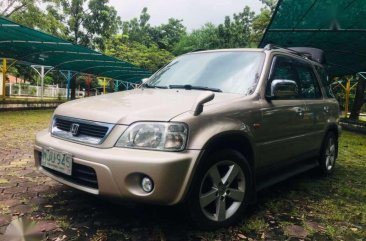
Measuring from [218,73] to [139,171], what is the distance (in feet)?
5.48

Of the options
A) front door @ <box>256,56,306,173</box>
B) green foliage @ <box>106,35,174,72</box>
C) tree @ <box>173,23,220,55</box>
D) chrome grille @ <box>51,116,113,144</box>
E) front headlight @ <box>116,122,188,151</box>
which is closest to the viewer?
front headlight @ <box>116,122,188,151</box>

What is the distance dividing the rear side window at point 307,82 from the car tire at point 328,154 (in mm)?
737

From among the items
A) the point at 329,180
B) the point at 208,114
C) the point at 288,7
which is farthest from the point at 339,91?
the point at 208,114

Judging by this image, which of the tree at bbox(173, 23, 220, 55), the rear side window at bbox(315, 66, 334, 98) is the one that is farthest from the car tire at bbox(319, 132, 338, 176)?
the tree at bbox(173, 23, 220, 55)

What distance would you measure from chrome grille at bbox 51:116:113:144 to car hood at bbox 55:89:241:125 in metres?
0.04

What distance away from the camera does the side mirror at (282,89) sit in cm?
361

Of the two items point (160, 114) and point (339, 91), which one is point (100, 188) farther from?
point (339, 91)

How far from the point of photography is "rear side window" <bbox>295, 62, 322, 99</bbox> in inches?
180

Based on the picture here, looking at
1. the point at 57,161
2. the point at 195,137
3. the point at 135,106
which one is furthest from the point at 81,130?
the point at 195,137

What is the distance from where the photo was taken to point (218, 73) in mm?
3848

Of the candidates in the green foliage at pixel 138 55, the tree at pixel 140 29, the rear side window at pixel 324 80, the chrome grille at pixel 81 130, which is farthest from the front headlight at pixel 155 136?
the tree at pixel 140 29

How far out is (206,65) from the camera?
13.3 feet

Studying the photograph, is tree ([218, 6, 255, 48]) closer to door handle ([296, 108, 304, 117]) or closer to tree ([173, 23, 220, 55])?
tree ([173, 23, 220, 55])

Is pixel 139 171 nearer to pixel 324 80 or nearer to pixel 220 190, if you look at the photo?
pixel 220 190
